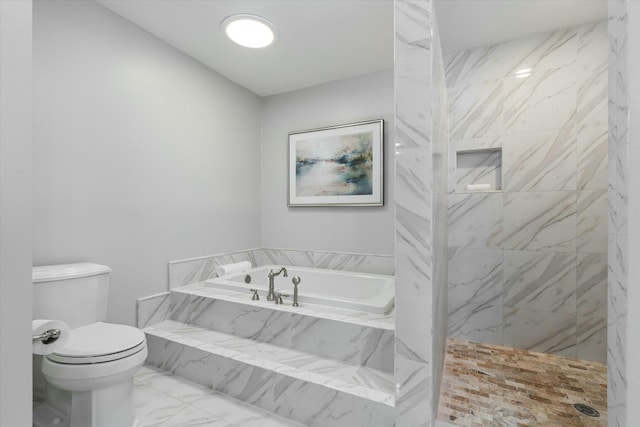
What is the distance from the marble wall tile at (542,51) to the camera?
7.58ft

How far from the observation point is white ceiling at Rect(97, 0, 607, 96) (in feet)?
6.89

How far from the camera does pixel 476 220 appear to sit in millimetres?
2605

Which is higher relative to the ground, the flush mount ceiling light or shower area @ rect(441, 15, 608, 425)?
the flush mount ceiling light

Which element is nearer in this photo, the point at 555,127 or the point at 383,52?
the point at 555,127

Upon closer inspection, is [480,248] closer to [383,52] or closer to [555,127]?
[555,127]

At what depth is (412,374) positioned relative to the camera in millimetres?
1396

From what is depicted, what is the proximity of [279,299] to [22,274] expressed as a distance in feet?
5.86

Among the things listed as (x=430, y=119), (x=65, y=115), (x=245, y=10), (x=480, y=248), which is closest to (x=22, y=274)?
(x=430, y=119)

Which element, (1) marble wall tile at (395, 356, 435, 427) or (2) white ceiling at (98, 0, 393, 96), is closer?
(1) marble wall tile at (395, 356, 435, 427)

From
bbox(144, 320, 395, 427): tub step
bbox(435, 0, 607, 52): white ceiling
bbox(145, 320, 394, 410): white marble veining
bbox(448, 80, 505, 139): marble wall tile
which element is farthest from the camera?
bbox(448, 80, 505, 139): marble wall tile

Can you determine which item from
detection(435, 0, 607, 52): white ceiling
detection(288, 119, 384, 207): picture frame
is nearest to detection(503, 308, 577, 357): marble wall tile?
detection(288, 119, 384, 207): picture frame

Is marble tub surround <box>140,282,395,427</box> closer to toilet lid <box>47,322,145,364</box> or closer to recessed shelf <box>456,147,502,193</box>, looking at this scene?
toilet lid <box>47,322,145,364</box>

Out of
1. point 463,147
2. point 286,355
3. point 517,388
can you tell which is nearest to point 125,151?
point 286,355

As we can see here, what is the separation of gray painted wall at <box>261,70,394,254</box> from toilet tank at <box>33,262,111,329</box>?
1935 mm
